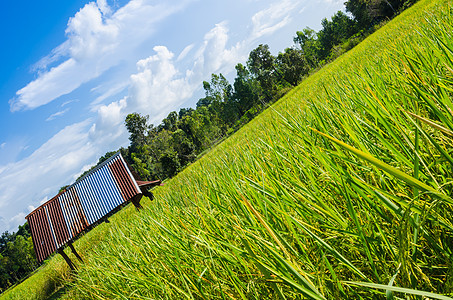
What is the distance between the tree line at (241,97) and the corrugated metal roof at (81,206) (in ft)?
157

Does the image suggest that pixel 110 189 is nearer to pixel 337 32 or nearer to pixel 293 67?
pixel 293 67

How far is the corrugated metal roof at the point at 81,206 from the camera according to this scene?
832 centimetres

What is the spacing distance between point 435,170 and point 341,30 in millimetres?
87596

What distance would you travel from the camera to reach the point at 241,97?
228 ft

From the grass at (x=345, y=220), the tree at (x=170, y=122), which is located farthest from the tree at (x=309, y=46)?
the grass at (x=345, y=220)

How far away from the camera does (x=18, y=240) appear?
64.2m

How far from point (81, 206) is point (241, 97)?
2531 inches

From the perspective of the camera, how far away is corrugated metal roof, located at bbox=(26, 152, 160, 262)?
8.32 metres

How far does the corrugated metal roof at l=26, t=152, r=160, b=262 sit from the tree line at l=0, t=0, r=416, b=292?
157ft

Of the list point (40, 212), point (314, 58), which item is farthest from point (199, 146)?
point (40, 212)

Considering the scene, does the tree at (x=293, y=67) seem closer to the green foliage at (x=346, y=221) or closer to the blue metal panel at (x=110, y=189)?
the blue metal panel at (x=110, y=189)

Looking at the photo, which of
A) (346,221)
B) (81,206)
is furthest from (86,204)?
(346,221)

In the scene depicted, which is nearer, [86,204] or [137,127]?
[86,204]

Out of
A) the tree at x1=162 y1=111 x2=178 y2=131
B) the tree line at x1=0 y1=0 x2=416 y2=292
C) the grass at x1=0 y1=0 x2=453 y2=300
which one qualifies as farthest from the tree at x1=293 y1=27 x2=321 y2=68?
the grass at x1=0 y1=0 x2=453 y2=300
